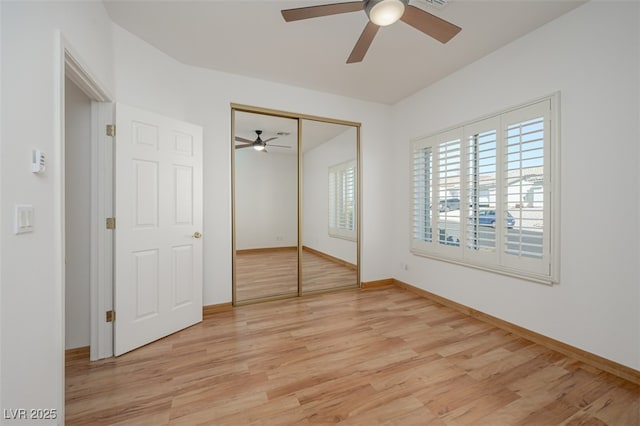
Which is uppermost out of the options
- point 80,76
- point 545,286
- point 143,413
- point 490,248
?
point 80,76

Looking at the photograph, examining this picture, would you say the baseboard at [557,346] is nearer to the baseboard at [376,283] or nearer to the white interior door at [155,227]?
the baseboard at [376,283]

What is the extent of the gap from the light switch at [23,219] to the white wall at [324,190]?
2954 millimetres

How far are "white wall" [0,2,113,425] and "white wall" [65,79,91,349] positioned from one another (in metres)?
0.83

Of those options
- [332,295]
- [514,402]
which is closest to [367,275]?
[332,295]

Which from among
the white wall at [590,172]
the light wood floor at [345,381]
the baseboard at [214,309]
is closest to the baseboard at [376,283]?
the light wood floor at [345,381]

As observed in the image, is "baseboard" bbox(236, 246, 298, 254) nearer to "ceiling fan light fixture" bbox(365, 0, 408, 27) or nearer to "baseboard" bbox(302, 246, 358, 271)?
"baseboard" bbox(302, 246, 358, 271)

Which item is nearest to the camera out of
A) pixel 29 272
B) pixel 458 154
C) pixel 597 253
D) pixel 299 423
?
pixel 29 272

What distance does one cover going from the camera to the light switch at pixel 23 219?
1.15 metres

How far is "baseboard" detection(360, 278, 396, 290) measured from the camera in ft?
13.1

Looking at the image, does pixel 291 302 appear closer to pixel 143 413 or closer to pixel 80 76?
pixel 143 413

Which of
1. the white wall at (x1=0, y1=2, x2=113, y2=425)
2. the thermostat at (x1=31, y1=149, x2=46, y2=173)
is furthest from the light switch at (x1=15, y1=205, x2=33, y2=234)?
the thermostat at (x1=31, y1=149, x2=46, y2=173)

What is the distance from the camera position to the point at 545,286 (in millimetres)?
2346

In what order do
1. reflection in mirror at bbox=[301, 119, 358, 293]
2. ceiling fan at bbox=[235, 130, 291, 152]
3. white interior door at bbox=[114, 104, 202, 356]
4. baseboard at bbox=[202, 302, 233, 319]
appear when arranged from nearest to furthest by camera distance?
1. white interior door at bbox=[114, 104, 202, 356]
2. baseboard at bbox=[202, 302, 233, 319]
3. ceiling fan at bbox=[235, 130, 291, 152]
4. reflection in mirror at bbox=[301, 119, 358, 293]

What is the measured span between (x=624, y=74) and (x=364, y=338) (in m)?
2.94
